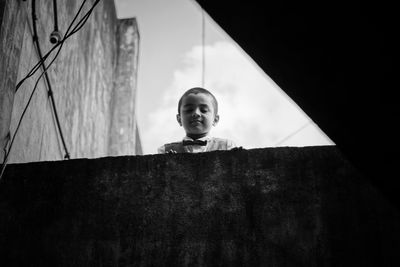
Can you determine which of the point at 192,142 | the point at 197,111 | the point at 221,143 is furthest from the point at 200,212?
the point at 197,111

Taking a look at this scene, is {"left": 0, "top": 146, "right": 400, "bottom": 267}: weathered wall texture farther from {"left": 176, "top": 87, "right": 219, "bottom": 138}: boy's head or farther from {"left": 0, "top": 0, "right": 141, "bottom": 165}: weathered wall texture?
{"left": 176, "top": 87, "right": 219, "bottom": 138}: boy's head

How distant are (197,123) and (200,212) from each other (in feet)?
7.10

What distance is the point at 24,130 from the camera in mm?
4387

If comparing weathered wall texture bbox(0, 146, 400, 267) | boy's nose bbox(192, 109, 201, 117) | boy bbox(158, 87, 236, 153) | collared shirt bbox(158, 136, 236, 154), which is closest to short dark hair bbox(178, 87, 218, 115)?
boy bbox(158, 87, 236, 153)

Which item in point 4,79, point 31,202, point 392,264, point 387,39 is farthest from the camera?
point 4,79

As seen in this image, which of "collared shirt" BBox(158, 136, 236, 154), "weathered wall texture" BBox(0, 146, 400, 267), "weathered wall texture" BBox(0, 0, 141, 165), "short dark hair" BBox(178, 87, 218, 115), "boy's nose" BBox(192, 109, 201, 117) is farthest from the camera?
"short dark hair" BBox(178, 87, 218, 115)

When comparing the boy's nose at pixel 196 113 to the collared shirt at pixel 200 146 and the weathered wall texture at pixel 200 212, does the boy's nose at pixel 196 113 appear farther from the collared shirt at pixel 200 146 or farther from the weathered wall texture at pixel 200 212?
the weathered wall texture at pixel 200 212

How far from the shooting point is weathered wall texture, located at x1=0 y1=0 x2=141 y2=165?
3578 millimetres

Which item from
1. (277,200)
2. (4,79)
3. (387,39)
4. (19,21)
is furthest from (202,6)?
(19,21)

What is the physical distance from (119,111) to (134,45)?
69.5 inches

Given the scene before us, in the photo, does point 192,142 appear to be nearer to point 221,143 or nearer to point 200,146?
point 200,146

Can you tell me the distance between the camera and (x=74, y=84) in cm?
669

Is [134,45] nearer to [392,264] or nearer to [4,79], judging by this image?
[4,79]

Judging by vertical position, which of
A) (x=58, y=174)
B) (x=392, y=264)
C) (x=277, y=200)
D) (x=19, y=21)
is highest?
(x=19, y=21)
